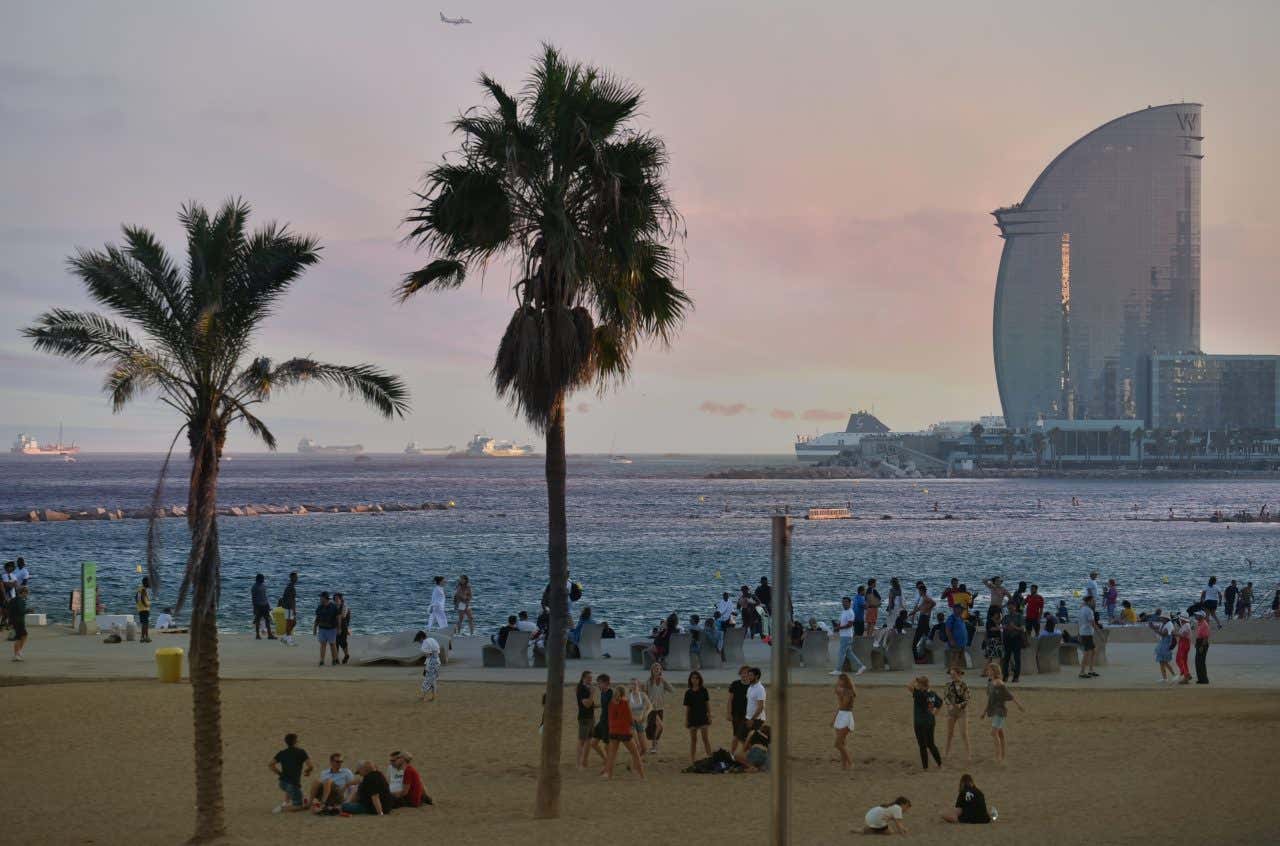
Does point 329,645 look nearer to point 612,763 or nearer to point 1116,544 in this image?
point 612,763

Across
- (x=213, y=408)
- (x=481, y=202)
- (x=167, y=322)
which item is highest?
(x=481, y=202)

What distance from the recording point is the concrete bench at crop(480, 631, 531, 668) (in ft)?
78.9

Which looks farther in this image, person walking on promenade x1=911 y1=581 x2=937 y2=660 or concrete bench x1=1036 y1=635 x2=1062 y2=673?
person walking on promenade x1=911 y1=581 x2=937 y2=660

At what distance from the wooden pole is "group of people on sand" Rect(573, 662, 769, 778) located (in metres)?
7.49

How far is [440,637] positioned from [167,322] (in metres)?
13.2

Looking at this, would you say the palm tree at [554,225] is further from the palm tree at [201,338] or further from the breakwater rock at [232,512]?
the breakwater rock at [232,512]

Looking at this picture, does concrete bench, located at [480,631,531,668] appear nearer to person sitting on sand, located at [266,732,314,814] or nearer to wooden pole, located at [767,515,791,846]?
person sitting on sand, located at [266,732,314,814]

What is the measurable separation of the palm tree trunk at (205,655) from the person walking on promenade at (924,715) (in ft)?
24.8

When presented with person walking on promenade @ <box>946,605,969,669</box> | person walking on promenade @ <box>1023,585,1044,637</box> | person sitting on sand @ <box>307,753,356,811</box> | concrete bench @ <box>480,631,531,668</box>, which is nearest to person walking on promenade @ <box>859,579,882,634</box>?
person walking on promenade @ <box>1023,585,1044,637</box>

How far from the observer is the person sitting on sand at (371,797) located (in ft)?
47.8

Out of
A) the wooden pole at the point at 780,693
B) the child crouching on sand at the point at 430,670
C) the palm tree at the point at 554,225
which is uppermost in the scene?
the palm tree at the point at 554,225

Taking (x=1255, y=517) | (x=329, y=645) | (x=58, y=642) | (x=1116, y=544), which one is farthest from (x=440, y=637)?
(x=1255, y=517)

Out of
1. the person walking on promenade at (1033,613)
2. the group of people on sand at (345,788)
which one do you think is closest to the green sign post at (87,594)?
the group of people on sand at (345,788)

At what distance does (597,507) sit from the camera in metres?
135
